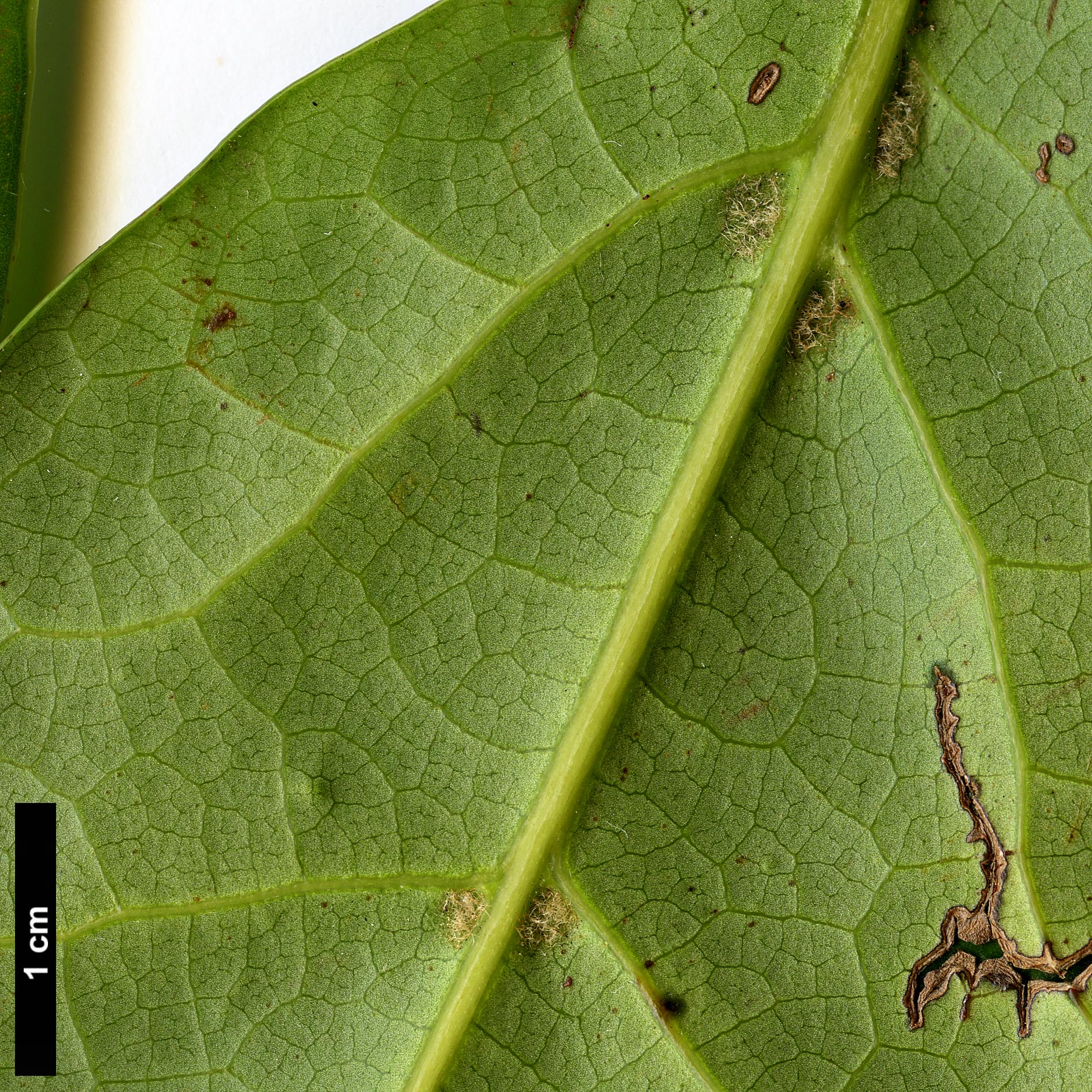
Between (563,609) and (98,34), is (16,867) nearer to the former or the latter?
(563,609)

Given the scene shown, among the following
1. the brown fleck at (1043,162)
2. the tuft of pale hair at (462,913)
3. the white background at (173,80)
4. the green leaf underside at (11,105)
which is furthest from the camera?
the white background at (173,80)

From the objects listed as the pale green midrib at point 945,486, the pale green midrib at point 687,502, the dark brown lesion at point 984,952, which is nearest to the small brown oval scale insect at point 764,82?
the pale green midrib at point 687,502

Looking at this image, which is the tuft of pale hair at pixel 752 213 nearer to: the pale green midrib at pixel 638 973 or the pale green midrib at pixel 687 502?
the pale green midrib at pixel 687 502

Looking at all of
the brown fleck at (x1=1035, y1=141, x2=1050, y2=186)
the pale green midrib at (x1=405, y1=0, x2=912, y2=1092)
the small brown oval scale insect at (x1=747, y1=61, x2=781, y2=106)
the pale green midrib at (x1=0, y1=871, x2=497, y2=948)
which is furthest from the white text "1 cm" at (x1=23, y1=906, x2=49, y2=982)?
the brown fleck at (x1=1035, y1=141, x2=1050, y2=186)

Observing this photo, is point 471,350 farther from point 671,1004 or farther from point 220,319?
point 671,1004

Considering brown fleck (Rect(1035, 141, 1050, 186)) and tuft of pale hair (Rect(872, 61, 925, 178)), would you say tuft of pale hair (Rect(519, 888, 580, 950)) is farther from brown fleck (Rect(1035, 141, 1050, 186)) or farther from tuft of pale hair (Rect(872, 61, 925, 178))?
brown fleck (Rect(1035, 141, 1050, 186))
